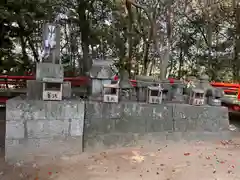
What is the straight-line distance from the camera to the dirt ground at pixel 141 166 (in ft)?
9.80

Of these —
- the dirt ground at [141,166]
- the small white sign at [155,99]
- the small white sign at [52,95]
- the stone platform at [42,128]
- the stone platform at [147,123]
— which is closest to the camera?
the dirt ground at [141,166]

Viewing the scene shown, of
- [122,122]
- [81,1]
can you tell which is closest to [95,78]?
[122,122]

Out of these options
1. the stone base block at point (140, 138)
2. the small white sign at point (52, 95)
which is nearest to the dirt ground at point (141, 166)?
the stone base block at point (140, 138)

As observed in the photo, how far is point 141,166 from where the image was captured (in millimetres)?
3264

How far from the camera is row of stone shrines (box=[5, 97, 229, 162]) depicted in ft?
10.7

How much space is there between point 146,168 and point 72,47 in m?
6.93

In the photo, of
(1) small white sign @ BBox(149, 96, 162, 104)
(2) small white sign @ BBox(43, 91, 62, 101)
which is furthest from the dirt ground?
(2) small white sign @ BBox(43, 91, 62, 101)

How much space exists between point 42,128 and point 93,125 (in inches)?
32.9

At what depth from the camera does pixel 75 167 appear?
321cm

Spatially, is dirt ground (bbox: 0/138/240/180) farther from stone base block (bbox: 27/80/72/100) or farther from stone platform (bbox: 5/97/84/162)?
stone base block (bbox: 27/80/72/100)

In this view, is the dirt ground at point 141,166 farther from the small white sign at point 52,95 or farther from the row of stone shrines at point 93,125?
the small white sign at point 52,95

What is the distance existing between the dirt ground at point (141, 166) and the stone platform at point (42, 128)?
0.58 feet

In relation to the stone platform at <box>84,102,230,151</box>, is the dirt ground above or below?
below

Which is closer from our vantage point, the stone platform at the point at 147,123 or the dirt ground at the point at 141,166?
the dirt ground at the point at 141,166
